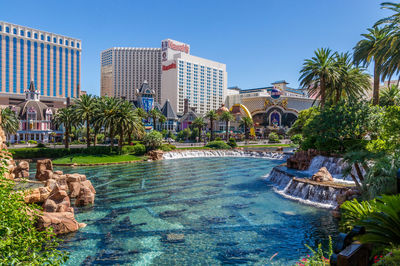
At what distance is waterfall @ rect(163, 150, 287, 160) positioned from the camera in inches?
2491

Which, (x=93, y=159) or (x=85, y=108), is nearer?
(x=93, y=159)

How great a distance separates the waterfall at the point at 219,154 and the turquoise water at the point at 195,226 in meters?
31.9

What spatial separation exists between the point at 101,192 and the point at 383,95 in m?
55.0

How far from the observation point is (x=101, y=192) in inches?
1146

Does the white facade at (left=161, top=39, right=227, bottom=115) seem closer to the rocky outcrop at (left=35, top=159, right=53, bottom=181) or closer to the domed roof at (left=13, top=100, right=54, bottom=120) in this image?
the domed roof at (left=13, top=100, right=54, bottom=120)

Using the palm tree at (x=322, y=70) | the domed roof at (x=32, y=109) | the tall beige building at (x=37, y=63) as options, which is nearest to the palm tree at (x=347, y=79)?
the palm tree at (x=322, y=70)

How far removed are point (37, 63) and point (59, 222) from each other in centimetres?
15484

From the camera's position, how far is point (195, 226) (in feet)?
62.2

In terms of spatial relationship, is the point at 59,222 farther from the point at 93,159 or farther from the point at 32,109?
the point at 32,109

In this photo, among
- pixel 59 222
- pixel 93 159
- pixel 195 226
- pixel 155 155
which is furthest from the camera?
pixel 155 155

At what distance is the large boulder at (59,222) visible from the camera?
1678 centimetres

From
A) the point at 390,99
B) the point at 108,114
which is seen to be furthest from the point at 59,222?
the point at 390,99

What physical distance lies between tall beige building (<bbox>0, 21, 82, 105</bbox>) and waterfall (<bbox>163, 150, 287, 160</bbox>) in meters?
98.6

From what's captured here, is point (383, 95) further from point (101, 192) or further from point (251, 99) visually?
point (251, 99)
